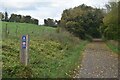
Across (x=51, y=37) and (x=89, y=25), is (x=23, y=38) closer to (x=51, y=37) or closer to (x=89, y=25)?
(x=51, y=37)

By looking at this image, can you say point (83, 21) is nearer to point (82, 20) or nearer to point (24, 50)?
point (82, 20)

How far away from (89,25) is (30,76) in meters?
58.8

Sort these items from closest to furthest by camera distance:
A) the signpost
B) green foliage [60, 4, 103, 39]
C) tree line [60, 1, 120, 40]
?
the signpost < tree line [60, 1, 120, 40] < green foliage [60, 4, 103, 39]

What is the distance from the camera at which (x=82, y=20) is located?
6719cm

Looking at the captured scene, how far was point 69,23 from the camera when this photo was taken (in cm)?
6372

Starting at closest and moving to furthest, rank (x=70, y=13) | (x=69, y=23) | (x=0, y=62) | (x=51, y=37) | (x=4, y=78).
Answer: (x=4, y=78) < (x=0, y=62) < (x=51, y=37) < (x=69, y=23) < (x=70, y=13)

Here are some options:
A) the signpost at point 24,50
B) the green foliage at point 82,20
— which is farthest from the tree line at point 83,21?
the signpost at point 24,50

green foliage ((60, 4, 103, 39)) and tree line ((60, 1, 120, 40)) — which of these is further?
green foliage ((60, 4, 103, 39))

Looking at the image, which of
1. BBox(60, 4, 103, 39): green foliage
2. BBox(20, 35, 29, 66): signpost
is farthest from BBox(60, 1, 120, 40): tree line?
BBox(20, 35, 29, 66): signpost

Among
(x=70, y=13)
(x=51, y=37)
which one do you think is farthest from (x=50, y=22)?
(x=51, y=37)

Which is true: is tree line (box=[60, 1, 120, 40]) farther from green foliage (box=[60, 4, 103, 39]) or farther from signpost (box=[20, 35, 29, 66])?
signpost (box=[20, 35, 29, 66])

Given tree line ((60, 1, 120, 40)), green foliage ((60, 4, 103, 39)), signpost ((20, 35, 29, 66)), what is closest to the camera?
signpost ((20, 35, 29, 66))

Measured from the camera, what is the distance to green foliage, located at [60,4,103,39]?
64.6 m

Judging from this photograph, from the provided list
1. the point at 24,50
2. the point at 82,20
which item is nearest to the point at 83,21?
the point at 82,20
